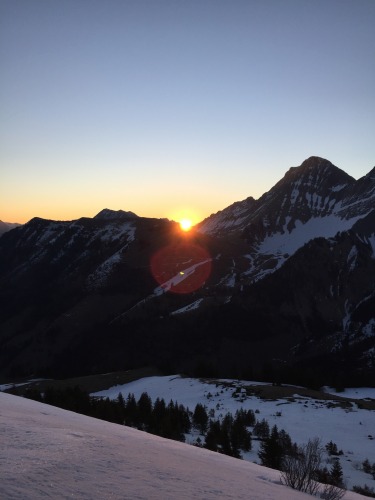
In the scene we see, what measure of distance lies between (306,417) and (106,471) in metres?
38.7

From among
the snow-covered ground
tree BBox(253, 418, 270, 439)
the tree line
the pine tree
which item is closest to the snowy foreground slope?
the pine tree

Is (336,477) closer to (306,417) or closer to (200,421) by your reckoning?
(306,417)

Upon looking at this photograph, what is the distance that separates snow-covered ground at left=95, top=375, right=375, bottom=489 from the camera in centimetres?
3147

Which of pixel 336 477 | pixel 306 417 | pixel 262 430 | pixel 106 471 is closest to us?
pixel 106 471

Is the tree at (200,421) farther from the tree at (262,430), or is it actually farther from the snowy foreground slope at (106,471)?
the snowy foreground slope at (106,471)

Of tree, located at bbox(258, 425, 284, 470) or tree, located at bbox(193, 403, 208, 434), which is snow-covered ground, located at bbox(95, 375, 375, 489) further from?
tree, located at bbox(193, 403, 208, 434)

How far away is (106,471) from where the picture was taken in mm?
7961

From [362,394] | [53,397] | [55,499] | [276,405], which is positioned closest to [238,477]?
[55,499]

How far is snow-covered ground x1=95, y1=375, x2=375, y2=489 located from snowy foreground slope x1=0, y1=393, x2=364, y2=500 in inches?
737

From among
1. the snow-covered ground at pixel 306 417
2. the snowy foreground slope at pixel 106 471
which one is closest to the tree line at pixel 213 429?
the snow-covered ground at pixel 306 417

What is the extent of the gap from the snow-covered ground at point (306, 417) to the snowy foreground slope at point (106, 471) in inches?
737

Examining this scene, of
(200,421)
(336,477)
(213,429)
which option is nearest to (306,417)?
(200,421)

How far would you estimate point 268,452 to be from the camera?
28203mm

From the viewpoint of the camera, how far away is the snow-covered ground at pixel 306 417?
31469mm
